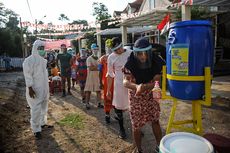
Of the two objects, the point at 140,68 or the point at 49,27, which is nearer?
the point at 140,68

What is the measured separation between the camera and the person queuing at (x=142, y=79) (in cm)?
320

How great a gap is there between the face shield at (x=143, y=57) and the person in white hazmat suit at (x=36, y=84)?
2.45 meters

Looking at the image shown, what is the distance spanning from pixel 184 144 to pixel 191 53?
38.8 inches

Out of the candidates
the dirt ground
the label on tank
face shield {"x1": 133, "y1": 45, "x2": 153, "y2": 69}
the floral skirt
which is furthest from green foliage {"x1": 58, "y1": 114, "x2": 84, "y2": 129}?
the label on tank

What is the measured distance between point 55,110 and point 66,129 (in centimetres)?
203

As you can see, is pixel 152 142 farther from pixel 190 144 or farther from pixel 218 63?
pixel 218 63

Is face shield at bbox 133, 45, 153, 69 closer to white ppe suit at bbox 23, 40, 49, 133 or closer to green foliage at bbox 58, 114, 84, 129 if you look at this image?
white ppe suit at bbox 23, 40, 49, 133

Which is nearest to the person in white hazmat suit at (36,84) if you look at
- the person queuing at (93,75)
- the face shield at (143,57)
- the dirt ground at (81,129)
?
the dirt ground at (81,129)

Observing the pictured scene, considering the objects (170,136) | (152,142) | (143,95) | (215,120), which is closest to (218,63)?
(215,120)

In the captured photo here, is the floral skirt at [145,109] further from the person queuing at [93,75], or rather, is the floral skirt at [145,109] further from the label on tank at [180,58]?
the person queuing at [93,75]

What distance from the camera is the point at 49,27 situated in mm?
22844

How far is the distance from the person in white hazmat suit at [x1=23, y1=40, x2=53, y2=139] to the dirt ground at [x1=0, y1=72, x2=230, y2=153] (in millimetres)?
394

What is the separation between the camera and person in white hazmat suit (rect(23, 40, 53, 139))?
4910 millimetres

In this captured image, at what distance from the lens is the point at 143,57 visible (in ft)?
10.5
